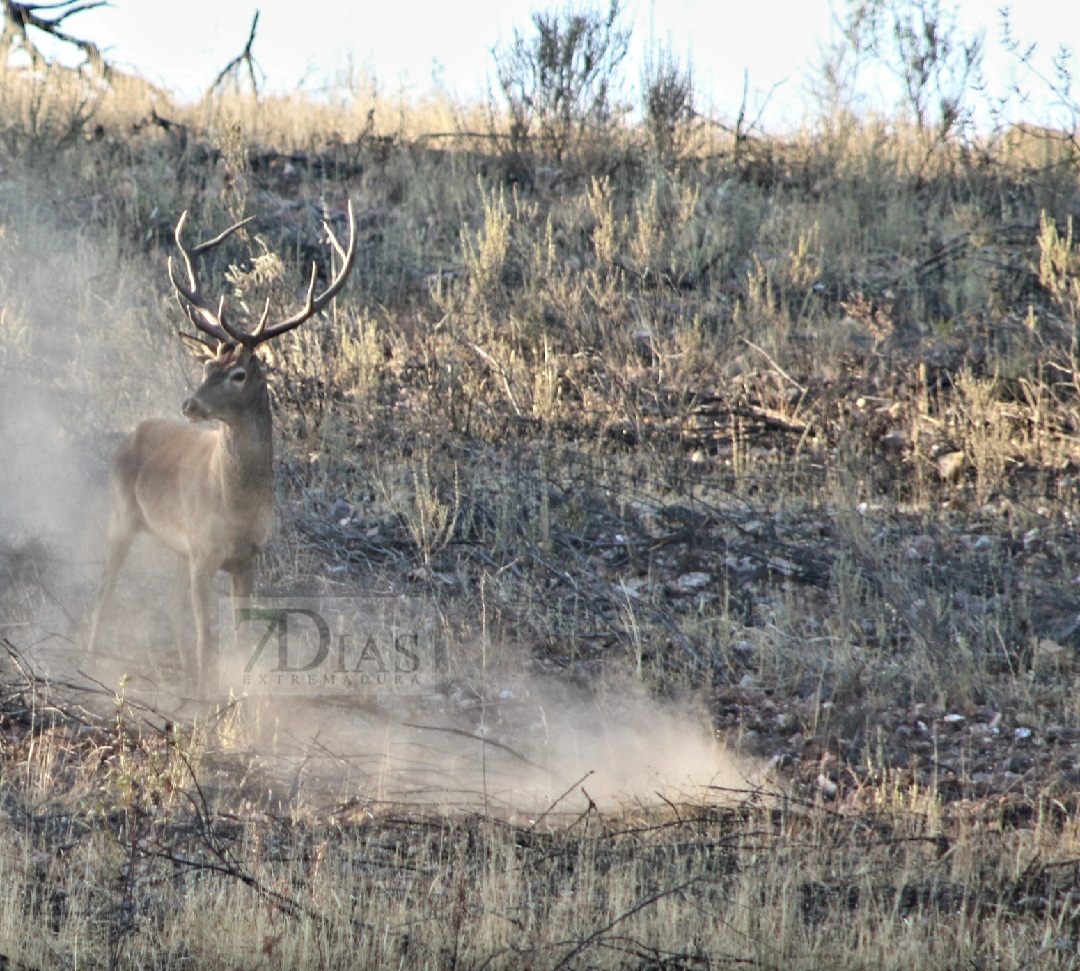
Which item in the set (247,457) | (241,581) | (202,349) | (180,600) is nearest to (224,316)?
(202,349)

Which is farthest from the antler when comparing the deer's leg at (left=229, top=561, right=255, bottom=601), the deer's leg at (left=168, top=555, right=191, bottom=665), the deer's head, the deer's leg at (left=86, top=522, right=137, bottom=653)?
the deer's leg at (left=86, top=522, right=137, bottom=653)

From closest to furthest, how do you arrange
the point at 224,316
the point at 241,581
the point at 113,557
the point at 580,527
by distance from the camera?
the point at 224,316, the point at 241,581, the point at 113,557, the point at 580,527

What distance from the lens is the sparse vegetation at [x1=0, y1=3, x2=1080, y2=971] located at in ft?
16.8

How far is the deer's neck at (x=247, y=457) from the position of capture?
700 centimetres

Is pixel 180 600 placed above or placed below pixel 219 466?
→ below

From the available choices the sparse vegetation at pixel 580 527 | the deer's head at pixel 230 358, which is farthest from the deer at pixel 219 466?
the sparse vegetation at pixel 580 527

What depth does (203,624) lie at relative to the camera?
709 centimetres

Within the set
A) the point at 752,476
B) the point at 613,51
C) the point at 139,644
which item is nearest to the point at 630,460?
the point at 752,476

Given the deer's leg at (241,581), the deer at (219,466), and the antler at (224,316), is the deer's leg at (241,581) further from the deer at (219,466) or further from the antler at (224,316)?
the antler at (224,316)

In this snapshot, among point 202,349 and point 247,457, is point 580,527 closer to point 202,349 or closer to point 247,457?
point 247,457

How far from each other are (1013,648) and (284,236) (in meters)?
8.49

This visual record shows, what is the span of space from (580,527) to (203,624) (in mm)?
2905

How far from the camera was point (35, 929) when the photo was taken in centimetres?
474

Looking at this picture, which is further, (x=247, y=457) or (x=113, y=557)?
(x=113, y=557)
